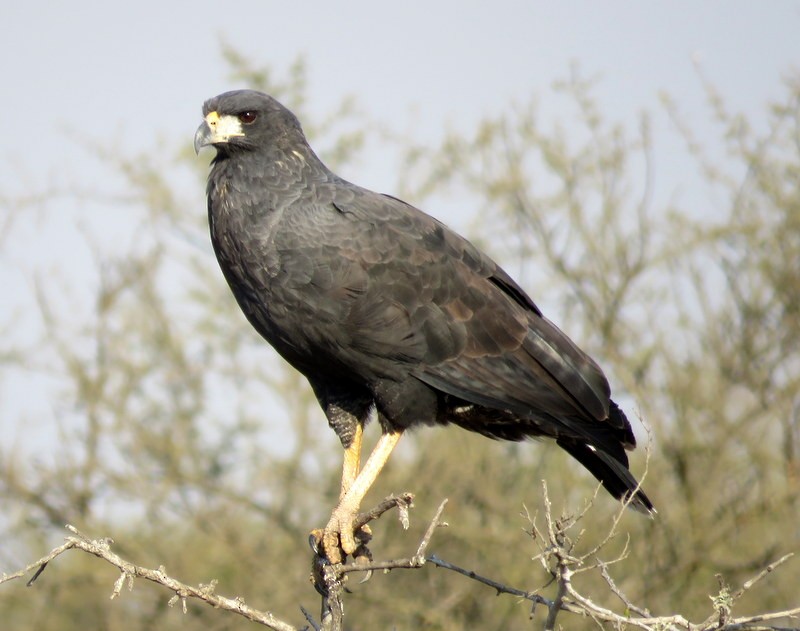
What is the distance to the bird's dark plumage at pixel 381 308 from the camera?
484 centimetres

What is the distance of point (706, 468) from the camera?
969cm

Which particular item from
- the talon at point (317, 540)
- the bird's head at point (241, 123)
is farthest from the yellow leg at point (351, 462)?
the bird's head at point (241, 123)

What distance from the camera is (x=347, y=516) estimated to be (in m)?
4.97

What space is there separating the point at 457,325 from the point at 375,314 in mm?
443

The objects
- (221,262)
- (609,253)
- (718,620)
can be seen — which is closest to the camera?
(718,620)

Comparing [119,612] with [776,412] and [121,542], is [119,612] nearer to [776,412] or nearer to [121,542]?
[121,542]

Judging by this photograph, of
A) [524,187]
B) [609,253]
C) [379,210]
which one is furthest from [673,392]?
[379,210]

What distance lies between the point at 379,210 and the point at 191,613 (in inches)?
250

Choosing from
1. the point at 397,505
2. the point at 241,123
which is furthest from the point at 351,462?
the point at 241,123

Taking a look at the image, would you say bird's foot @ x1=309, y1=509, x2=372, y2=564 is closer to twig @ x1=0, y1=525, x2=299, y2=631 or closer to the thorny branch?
the thorny branch

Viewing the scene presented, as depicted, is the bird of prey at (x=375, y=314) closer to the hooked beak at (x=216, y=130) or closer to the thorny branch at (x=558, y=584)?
the hooked beak at (x=216, y=130)

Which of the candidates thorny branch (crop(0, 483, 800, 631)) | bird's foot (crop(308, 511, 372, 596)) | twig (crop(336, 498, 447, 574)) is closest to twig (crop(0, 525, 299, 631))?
thorny branch (crop(0, 483, 800, 631))

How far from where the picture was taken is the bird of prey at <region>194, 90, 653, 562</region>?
485 centimetres

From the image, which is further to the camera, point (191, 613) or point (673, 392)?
point (191, 613)
